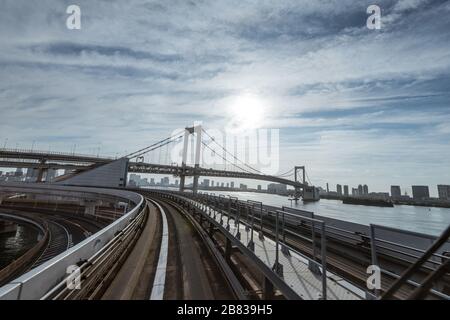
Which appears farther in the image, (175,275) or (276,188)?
(276,188)

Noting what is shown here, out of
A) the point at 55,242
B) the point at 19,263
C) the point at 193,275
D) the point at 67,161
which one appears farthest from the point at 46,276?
the point at 67,161

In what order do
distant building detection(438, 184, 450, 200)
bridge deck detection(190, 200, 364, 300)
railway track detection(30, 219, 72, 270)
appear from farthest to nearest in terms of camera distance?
1. distant building detection(438, 184, 450, 200)
2. railway track detection(30, 219, 72, 270)
3. bridge deck detection(190, 200, 364, 300)

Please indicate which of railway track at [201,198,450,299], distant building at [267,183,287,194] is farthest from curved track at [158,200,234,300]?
distant building at [267,183,287,194]

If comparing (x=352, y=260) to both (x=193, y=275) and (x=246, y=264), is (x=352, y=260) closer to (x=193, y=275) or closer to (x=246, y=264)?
(x=246, y=264)

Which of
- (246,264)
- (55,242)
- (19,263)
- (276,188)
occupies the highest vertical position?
(276,188)

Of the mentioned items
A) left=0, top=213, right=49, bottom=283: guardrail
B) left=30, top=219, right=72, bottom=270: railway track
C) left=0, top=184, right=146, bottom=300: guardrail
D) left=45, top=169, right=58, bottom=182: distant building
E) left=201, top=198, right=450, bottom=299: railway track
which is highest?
left=45, top=169, right=58, bottom=182: distant building

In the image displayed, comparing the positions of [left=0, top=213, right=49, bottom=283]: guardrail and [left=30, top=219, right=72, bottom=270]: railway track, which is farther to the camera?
[left=30, top=219, right=72, bottom=270]: railway track

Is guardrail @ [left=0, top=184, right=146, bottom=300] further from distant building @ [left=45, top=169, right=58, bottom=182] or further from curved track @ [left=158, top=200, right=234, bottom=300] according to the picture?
distant building @ [left=45, top=169, right=58, bottom=182]

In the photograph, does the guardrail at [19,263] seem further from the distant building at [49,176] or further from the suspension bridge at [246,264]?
the distant building at [49,176]
